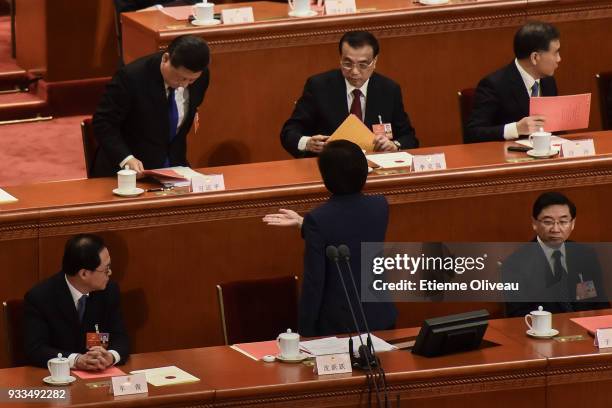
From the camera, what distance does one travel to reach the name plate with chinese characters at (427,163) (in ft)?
16.3

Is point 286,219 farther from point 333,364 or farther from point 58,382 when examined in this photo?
point 58,382

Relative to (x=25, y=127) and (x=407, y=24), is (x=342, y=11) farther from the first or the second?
(x=25, y=127)

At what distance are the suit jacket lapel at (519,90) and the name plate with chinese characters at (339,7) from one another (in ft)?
2.99

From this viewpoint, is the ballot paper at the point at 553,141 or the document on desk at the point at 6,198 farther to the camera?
the ballot paper at the point at 553,141

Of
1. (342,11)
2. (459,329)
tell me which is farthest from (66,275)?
(342,11)

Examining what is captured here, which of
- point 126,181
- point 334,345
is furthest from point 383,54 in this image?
point 334,345

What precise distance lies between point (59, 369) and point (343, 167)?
1001 millimetres

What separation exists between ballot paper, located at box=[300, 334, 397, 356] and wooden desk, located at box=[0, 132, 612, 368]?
77cm

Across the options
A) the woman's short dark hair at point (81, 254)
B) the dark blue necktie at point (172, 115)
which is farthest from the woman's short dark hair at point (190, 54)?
the woman's short dark hair at point (81, 254)

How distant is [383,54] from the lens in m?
6.26

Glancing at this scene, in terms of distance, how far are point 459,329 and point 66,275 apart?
48.8 inches

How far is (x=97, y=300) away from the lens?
14.4 ft

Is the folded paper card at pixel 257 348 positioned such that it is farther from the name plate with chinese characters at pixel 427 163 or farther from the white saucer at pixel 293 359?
the name plate with chinese characters at pixel 427 163

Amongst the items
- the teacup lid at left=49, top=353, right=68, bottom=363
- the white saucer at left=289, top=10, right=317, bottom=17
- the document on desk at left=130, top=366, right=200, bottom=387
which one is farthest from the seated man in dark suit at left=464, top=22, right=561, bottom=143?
the teacup lid at left=49, top=353, right=68, bottom=363
